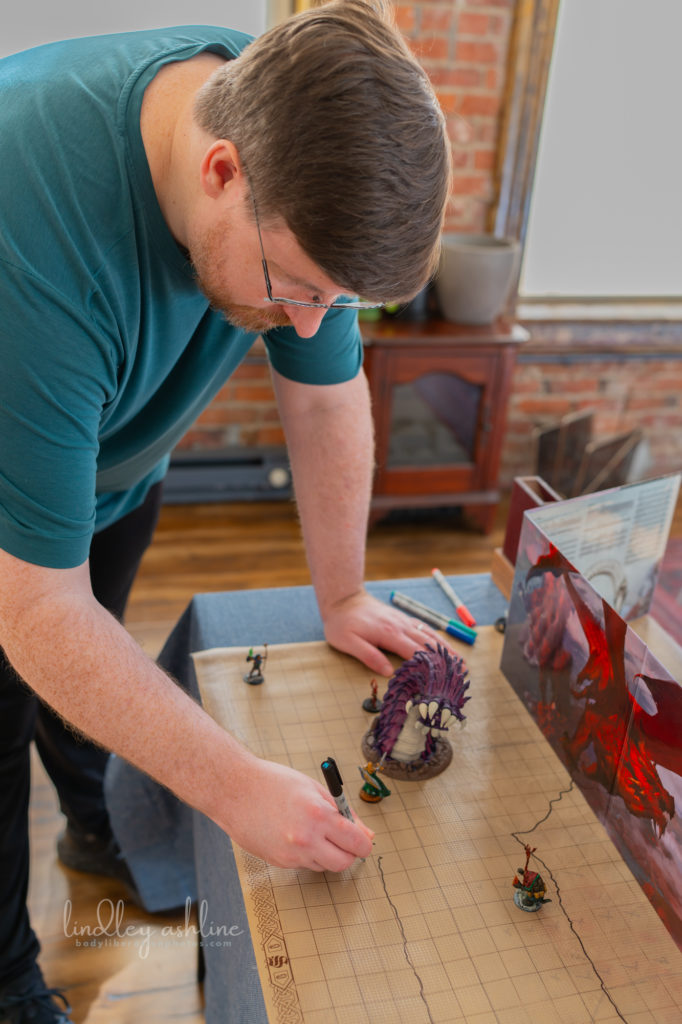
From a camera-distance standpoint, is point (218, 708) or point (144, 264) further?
point (218, 708)

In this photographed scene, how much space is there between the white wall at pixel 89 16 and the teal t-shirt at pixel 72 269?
1730 millimetres

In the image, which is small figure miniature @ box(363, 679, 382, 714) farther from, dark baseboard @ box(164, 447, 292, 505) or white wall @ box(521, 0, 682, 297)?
white wall @ box(521, 0, 682, 297)

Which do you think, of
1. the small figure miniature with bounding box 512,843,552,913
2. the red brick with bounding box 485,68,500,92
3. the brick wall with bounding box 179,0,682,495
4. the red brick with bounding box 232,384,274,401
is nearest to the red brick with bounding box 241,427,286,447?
the brick wall with bounding box 179,0,682,495

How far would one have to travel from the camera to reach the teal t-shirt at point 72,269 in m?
0.78

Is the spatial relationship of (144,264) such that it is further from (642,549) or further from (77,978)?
(77,978)

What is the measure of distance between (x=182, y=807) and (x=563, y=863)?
768 mm

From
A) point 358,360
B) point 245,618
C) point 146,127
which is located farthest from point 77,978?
point 146,127

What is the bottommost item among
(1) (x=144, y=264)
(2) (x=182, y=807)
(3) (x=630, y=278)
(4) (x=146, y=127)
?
(2) (x=182, y=807)

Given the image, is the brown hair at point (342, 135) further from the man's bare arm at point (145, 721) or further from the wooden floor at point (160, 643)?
the wooden floor at point (160, 643)

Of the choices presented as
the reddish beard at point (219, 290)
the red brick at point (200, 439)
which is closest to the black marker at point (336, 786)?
the reddish beard at point (219, 290)

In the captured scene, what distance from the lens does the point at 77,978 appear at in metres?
1.47

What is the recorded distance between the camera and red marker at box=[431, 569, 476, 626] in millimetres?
1206

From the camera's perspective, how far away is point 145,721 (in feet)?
2.82

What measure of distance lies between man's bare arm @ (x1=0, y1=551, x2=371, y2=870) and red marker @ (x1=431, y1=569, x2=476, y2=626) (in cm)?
40
